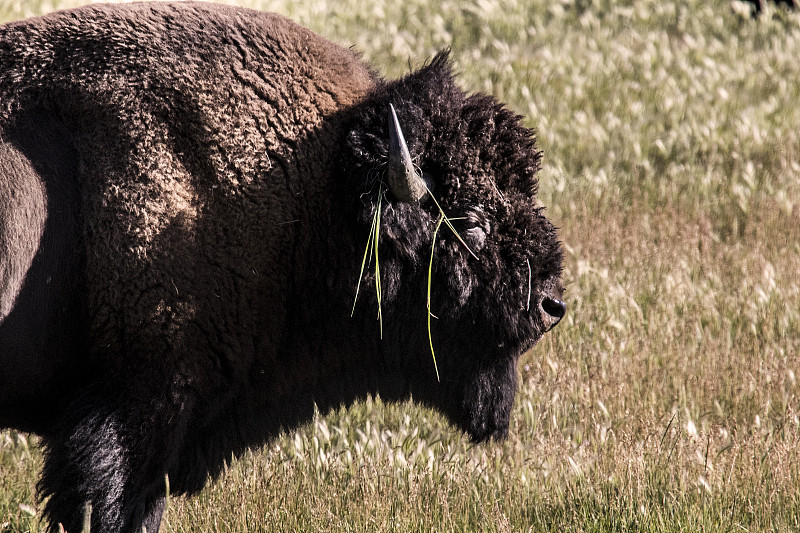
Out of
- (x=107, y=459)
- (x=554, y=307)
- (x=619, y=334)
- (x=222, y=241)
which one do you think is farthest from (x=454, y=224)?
(x=619, y=334)

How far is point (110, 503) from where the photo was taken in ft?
10.1

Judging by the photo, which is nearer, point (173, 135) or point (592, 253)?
point (173, 135)

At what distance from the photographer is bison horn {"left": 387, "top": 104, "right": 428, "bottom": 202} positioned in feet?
10.2

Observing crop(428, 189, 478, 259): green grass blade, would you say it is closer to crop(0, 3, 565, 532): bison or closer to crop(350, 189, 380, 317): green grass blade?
crop(0, 3, 565, 532): bison

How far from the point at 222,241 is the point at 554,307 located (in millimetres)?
1260

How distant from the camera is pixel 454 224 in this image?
10.9ft

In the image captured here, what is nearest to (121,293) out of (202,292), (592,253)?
(202,292)

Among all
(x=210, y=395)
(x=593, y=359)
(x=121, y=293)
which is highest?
(x=121, y=293)

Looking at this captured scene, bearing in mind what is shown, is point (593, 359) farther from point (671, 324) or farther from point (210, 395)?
point (210, 395)

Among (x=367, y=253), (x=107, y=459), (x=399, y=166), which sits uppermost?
(x=399, y=166)

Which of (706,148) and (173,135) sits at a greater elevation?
(173,135)

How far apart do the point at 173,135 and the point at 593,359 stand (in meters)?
3.11

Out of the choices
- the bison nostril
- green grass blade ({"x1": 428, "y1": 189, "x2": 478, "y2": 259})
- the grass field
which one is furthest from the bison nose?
the grass field

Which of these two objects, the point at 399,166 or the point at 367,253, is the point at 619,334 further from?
the point at 399,166
